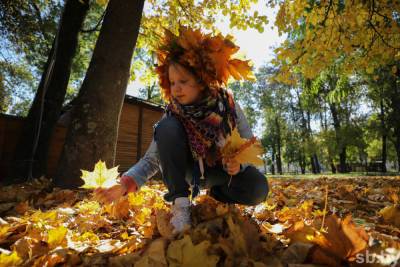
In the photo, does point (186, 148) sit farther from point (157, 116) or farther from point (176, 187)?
point (157, 116)

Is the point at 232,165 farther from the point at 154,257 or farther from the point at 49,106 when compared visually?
the point at 49,106

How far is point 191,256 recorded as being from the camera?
3.17 ft

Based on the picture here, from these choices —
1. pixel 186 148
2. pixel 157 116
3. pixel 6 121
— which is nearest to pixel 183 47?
pixel 186 148

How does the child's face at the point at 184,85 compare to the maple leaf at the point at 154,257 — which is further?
the child's face at the point at 184,85

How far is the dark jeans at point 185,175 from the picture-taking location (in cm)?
171

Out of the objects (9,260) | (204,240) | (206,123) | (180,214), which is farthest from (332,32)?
(9,260)

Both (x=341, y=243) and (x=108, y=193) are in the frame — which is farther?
(x=108, y=193)

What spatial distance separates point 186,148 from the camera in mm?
1830

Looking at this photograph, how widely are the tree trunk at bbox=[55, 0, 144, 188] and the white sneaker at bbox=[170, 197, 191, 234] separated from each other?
85.7 inches

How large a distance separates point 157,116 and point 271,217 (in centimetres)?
1019

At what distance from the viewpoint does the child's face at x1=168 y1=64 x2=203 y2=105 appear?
1.88 meters

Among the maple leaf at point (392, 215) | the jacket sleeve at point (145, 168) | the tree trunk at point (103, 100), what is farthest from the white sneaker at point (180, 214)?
the tree trunk at point (103, 100)

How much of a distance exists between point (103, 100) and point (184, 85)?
81.5 inches

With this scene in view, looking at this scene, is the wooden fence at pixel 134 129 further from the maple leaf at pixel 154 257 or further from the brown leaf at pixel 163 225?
the maple leaf at pixel 154 257
